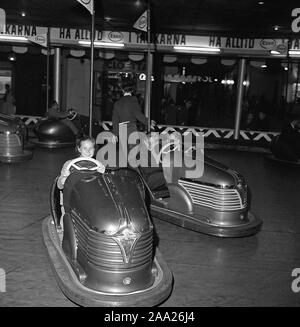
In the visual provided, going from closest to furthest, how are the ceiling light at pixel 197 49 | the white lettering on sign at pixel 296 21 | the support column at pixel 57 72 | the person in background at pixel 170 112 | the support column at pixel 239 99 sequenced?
1. the white lettering on sign at pixel 296 21
2. the ceiling light at pixel 197 49
3. the support column at pixel 239 99
4. the support column at pixel 57 72
5. the person in background at pixel 170 112

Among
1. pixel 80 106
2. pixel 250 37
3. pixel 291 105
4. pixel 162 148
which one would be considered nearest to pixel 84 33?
pixel 80 106

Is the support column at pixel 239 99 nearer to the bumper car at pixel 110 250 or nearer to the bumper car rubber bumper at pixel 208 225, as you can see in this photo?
the bumper car rubber bumper at pixel 208 225

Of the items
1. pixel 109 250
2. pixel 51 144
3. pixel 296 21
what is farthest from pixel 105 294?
pixel 296 21

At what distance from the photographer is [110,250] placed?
2.33 m

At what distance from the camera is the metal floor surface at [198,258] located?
8.25 feet

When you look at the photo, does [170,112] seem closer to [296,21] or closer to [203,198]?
[296,21]

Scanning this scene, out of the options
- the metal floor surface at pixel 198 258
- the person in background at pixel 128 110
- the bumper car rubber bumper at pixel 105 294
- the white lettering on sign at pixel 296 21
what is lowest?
the metal floor surface at pixel 198 258

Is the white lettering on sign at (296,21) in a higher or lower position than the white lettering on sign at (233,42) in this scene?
higher

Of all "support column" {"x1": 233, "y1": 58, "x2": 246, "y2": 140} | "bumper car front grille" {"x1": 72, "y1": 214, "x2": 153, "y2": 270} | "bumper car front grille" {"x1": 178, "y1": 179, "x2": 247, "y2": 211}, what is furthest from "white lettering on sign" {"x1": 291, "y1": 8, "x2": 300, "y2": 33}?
"bumper car front grille" {"x1": 72, "y1": 214, "x2": 153, "y2": 270}

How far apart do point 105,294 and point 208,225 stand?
147 centimetres

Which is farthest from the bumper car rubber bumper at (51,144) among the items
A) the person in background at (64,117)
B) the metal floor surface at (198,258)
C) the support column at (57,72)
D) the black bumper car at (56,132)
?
the metal floor surface at (198,258)

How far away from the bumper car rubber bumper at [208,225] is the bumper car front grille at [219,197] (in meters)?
0.15

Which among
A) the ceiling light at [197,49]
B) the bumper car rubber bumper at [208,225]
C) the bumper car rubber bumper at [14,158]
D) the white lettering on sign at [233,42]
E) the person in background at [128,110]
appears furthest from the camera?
the white lettering on sign at [233,42]

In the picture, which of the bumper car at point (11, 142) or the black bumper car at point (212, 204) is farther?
the bumper car at point (11, 142)
